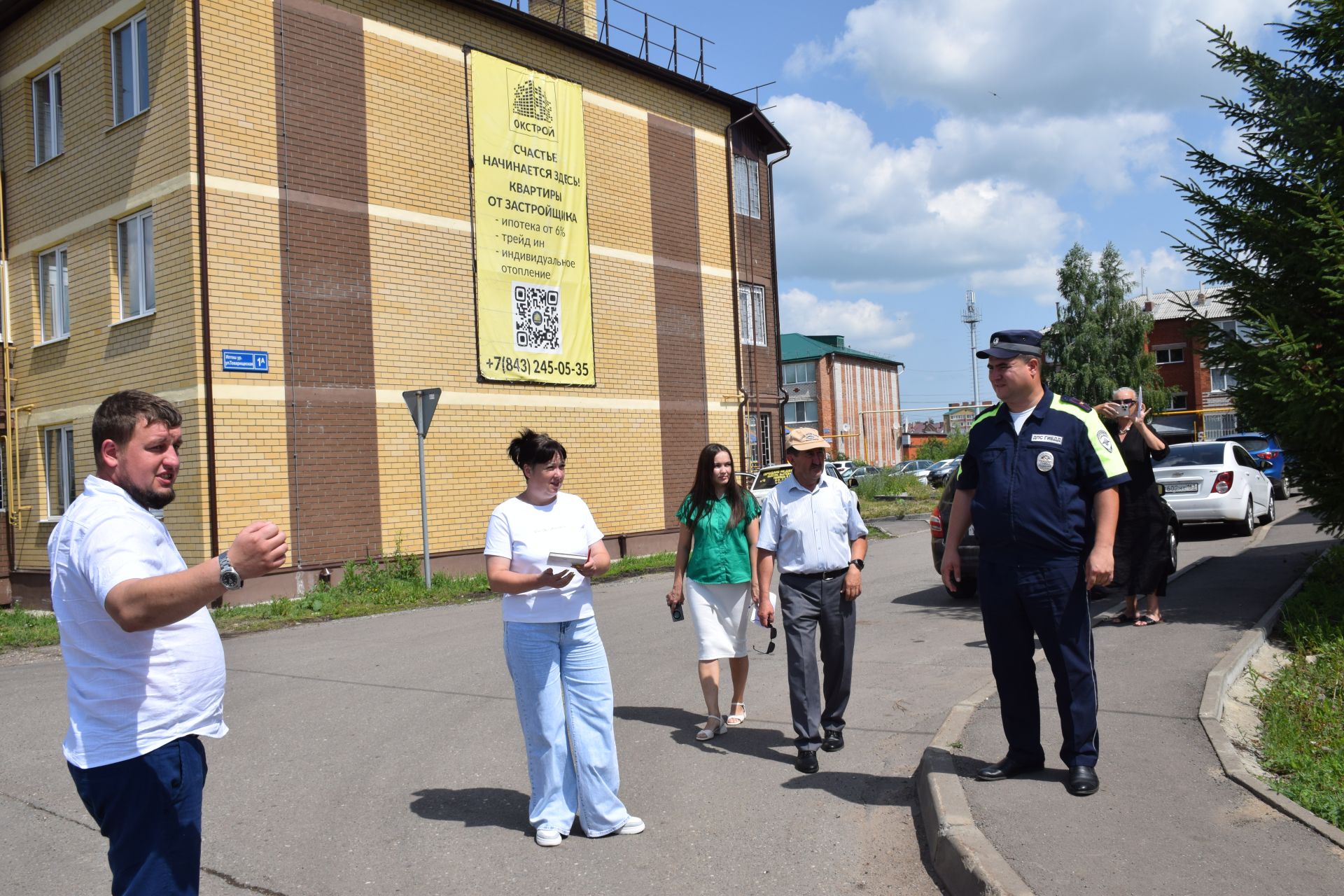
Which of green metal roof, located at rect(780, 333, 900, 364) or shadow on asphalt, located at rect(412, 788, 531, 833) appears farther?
green metal roof, located at rect(780, 333, 900, 364)

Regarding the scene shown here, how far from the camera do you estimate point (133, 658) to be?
2.93 metres

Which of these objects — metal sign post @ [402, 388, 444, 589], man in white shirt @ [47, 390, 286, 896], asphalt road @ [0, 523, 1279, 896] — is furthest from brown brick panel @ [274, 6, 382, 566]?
man in white shirt @ [47, 390, 286, 896]

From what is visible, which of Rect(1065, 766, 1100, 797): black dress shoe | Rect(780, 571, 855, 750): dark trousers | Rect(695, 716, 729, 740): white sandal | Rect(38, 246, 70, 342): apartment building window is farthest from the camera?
Rect(38, 246, 70, 342): apartment building window

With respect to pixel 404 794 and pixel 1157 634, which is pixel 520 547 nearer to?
pixel 404 794

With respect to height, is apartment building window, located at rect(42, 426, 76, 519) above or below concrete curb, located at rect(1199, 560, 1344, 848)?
above

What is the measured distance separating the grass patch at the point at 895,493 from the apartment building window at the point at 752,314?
29.6ft

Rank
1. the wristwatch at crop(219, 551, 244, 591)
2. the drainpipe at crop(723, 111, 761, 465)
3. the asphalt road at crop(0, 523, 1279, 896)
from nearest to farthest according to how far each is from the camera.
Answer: the wristwatch at crop(219, 551, 244, 591)
the asphalt road at crop(0, 523, 1279, 896)
the drainpipe at crop(723, 111, 761, 465)

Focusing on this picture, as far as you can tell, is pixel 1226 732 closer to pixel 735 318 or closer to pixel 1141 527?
pixel 1141 527

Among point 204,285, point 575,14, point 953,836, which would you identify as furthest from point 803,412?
point 953,836

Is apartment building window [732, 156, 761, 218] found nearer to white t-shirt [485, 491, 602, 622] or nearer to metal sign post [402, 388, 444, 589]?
metal sign post [402, 388, 444, 589]

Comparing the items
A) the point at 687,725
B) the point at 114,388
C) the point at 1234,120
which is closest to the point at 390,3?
the point at 114,388

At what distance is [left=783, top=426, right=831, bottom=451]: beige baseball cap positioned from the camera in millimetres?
6309

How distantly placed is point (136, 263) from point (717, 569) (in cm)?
1322

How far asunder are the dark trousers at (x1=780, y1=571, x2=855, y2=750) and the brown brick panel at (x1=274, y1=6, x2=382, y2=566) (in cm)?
1119
